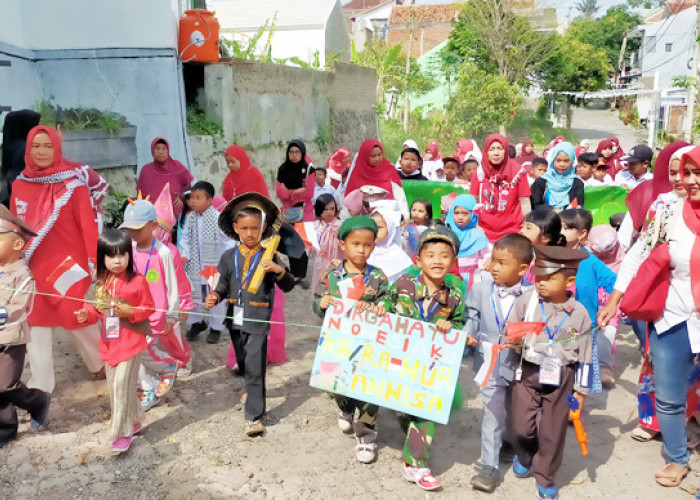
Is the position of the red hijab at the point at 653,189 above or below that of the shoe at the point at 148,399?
above

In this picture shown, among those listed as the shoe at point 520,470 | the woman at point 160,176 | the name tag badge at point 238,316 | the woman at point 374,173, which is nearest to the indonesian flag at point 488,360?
the shoe at point 520,470

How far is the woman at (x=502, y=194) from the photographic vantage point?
651cm

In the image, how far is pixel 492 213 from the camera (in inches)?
260

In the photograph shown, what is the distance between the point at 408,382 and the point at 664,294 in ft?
4.95

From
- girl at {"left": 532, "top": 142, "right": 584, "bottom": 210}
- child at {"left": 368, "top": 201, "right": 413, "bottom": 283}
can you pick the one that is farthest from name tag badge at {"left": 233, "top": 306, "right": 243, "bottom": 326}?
girl at {"left": 532, "top": 142, "right": 584, "bottom": 210}

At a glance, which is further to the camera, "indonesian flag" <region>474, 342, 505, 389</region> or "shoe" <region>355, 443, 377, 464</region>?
"shoe" <region>355, 443, 377, 464</region>

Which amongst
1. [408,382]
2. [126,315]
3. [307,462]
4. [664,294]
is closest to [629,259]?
[664,294]

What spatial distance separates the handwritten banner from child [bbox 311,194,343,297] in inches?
101

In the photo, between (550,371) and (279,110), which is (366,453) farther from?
(279,110)

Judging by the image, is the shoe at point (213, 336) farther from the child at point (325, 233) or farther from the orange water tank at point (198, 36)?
the orange water tank at point (198, 36)

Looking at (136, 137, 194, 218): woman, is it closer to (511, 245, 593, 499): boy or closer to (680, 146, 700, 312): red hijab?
(511, 245, 593, 499): boy

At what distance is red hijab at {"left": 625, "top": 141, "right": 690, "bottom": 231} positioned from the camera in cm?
470

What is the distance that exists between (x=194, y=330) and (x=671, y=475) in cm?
427

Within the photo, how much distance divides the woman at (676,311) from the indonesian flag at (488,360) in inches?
25.1
